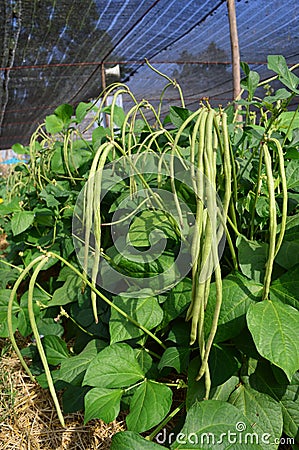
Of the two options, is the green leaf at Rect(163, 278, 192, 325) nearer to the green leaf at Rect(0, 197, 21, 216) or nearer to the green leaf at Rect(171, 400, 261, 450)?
the green leaf at Rect(171, 400, 261, 450)

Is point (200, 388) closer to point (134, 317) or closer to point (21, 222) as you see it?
point (134, 317)

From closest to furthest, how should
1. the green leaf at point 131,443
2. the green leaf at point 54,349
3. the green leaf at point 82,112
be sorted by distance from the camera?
the green leaf at point 131,443, the green leaf at point 54,349, the green leaf at point 82,112

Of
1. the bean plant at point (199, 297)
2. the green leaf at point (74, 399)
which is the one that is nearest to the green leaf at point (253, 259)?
the bean plant at point (199, 297)

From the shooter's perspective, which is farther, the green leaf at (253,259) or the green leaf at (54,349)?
the green leaf at (54,349)

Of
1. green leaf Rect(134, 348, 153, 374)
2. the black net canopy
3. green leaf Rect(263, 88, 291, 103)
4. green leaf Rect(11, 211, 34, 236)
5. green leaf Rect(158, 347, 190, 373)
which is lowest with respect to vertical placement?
green leaf Rect(134, 348, 153, 374)

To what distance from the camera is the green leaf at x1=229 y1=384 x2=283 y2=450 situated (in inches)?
24.6

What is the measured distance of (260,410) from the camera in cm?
64

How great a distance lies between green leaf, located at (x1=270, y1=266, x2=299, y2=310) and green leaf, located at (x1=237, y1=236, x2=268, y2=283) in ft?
0.09

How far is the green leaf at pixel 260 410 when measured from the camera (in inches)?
24.6

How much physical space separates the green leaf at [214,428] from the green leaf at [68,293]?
457mm

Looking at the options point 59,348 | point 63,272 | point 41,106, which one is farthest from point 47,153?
point 41,106

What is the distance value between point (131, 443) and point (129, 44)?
4.60 m

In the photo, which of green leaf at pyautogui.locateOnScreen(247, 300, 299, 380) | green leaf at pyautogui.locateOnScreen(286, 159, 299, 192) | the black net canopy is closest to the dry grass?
green leaf at pyautogui.locateOnScreen(247, 300, 299, 380)

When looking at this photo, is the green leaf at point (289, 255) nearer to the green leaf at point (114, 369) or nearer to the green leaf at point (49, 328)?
the green leaf at point (114, 369)
